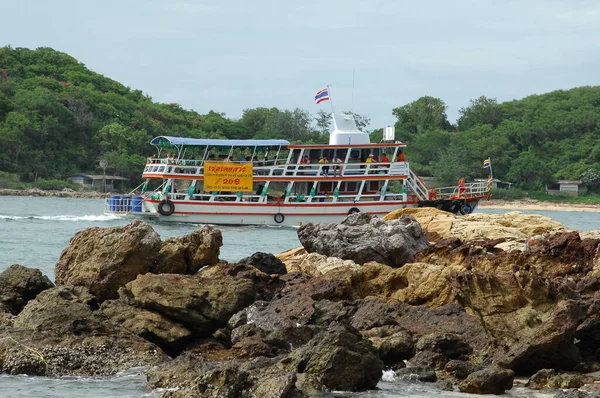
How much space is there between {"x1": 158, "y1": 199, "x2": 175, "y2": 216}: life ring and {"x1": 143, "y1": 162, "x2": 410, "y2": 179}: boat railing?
1.14m

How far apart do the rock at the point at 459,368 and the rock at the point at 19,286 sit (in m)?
6.61

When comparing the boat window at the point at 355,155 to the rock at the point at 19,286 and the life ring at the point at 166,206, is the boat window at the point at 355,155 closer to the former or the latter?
the life ring at the point at 166,206

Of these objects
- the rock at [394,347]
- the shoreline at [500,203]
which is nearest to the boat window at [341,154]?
the rock at [394,347]

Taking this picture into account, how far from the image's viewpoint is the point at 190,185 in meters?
44.1

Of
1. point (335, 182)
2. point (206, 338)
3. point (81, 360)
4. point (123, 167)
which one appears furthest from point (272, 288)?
point (123, 167)

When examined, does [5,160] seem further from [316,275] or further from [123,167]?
[316,275]

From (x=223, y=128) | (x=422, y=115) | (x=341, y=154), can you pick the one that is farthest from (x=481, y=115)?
(x=341, y=154)

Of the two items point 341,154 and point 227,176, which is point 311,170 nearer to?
point 341,154

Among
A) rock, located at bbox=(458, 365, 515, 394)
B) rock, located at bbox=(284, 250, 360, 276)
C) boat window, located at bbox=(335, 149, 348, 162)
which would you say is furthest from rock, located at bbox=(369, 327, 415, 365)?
boat window, located at bbox=(335, 149, 348, 162)

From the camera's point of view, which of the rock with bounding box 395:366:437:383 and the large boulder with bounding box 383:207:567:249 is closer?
the rock with bounding box 395:366:437:383

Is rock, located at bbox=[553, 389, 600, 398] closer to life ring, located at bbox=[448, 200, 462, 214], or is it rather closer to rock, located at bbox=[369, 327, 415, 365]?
rock, located at bbox=[369, 327, 415, 365]

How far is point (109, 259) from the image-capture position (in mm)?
16906

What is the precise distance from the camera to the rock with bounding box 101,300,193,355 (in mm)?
14328

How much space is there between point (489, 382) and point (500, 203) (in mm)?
70029
